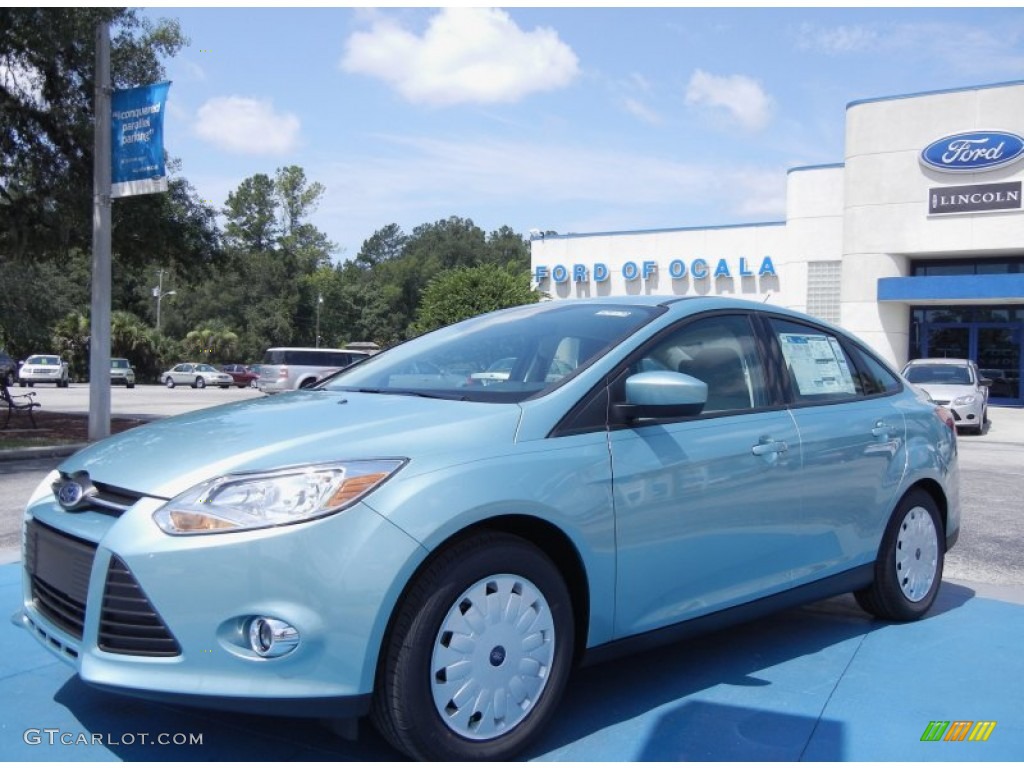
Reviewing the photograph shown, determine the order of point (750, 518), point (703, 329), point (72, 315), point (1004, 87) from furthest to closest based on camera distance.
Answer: point (72, 315)
point (1004, 87)
point (703, 329)
point (750, 518)

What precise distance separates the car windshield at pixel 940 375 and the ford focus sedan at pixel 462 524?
53.3ft

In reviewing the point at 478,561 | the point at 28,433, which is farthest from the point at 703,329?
the point at 28,433

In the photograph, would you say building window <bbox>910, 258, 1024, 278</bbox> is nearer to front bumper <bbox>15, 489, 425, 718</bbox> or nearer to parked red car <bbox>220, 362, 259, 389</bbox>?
front bumper <bbox>15, 489, 425, 718</bbox>

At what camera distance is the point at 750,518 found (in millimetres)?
3918

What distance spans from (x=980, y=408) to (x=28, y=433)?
1748 centimetres

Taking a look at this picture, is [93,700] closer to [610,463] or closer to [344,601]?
[344,601]

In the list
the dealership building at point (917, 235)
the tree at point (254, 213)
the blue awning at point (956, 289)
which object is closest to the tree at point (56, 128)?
the dealership building at point (917, 235)

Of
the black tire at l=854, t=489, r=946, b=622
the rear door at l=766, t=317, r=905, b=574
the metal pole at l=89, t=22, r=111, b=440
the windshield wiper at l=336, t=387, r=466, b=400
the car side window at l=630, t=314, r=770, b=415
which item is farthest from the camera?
the metal pole at l=89, t=22, r=111, b=440

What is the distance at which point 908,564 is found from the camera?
16.2ft

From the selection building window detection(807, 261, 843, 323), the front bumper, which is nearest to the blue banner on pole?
the front bumper

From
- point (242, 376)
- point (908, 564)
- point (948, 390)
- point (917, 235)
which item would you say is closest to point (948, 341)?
point (917, 235)

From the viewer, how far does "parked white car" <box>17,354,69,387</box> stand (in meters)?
40.8

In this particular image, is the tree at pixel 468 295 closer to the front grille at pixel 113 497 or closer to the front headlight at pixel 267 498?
the front grille at pixel 113 497

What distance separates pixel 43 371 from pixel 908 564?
42.6 m
